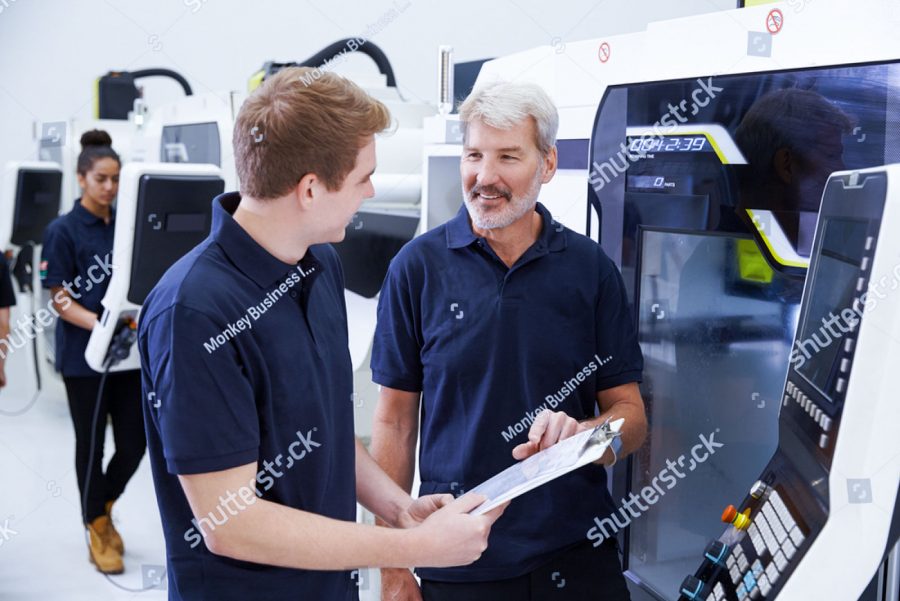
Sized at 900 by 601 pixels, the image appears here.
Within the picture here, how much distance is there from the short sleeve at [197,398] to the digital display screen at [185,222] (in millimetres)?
2208

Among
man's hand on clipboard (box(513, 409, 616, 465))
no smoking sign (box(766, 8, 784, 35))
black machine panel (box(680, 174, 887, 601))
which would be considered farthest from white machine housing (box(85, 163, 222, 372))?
black machine panel (box(680, 174, 887, 601))

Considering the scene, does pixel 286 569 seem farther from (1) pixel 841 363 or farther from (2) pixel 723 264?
(2) pixel 723 264

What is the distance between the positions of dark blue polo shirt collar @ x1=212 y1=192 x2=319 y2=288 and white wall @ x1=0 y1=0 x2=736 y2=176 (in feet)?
13.8

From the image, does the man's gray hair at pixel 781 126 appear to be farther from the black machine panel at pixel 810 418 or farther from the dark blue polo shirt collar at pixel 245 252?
the dark blue polo shirt collar at pixel 245 252

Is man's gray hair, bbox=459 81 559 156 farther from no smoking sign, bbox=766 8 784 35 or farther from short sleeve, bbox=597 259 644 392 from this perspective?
no smoking sign, bbox=766 8 784 35

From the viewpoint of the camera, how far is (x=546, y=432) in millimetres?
1569

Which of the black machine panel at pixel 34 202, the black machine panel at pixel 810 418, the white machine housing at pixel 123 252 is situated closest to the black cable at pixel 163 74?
the black machine panel at pixel 34 202

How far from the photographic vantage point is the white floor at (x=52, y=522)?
357cm

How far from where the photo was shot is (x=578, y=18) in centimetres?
519

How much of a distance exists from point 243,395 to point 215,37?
17.9 feet

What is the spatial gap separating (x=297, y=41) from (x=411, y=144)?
3.03 m

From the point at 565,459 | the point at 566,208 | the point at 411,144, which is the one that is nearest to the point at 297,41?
the point at 411,144

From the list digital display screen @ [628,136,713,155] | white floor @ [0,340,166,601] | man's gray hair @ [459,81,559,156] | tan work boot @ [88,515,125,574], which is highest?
man's gray hair @ [459,81,559,156]

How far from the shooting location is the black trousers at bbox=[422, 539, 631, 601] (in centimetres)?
169
